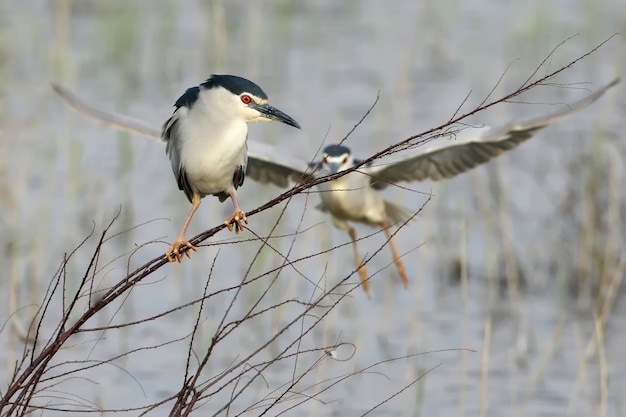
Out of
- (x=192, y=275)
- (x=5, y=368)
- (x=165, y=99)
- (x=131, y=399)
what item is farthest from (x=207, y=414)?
(x=165, y=99)

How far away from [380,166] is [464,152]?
25.3 inches

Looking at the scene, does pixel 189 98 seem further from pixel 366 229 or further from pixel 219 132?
pixel 366 229

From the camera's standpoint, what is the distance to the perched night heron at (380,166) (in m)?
6.12

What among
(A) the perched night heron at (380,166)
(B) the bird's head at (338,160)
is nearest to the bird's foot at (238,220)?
(A) the perched night heron at (380,166)

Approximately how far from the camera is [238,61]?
1229 cm

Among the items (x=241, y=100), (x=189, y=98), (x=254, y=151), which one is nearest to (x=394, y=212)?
(x=254, y=151)

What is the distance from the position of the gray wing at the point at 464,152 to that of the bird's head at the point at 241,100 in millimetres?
1308

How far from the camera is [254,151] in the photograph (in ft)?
21.5

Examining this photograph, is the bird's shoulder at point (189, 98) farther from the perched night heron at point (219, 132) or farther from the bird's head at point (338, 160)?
the bird's head at point (338, 160)

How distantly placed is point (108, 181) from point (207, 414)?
304 cm

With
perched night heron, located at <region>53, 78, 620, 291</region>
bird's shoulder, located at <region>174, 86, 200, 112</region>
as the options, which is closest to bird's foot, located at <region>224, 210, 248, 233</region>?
bird's shoulder, located at <region>174, 86, 200, 112</region>

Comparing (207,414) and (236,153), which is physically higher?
(236,153)

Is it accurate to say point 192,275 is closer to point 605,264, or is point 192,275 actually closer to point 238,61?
point 605,264

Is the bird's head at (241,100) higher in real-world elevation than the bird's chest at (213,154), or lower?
higher
